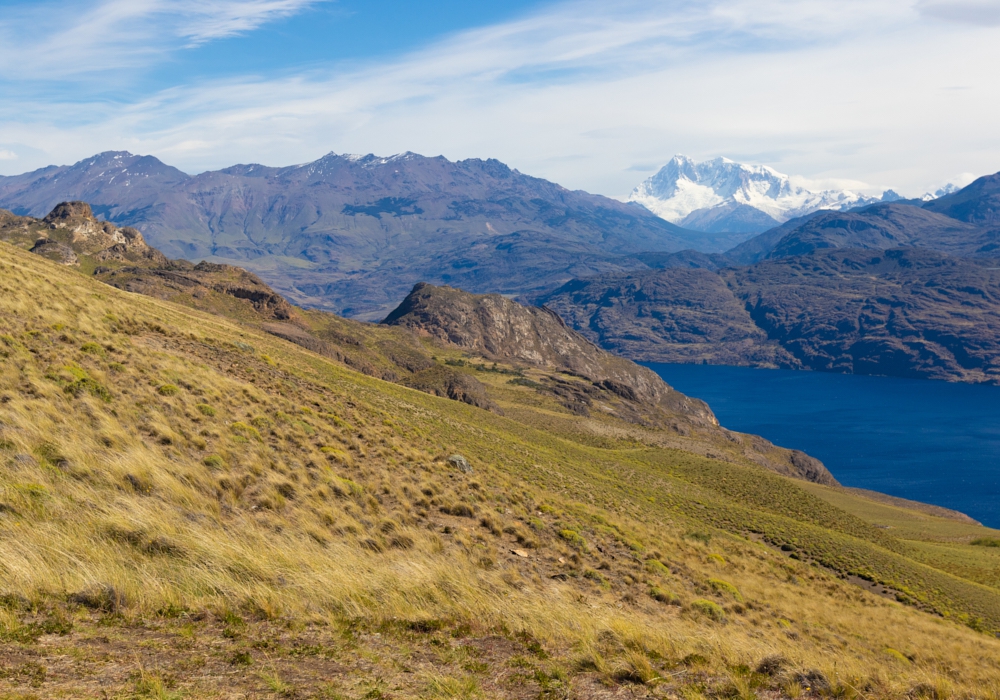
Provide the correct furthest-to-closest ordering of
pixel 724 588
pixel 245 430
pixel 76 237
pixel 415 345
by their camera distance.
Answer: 1. pixel 415 345
2. pixel 76 237
3. pixel 724 588
4. pixel 245 430

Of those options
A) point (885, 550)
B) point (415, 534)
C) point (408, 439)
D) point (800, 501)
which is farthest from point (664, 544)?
point (800, 501)

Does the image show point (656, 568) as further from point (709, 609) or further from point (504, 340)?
point (504, 340)

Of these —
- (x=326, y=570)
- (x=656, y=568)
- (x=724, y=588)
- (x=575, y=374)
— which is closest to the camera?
(x=326, y=570)

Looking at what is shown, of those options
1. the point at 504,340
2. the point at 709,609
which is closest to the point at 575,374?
the point at 504,340

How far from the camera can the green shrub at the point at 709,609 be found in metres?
18.4

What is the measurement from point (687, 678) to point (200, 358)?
26758 mm

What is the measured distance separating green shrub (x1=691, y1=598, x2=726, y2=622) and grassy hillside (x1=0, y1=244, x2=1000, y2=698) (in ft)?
0.32

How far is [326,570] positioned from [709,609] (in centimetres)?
1287

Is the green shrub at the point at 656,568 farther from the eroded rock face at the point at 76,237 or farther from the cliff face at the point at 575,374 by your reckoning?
the eroded rock face at the point at 76,237

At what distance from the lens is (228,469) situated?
647 inches

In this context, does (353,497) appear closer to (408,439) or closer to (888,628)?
(408,439)

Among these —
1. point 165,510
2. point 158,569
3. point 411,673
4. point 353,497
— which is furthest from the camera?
point 353,497

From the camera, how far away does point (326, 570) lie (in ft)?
37.7

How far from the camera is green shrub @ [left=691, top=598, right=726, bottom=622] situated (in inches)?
725
